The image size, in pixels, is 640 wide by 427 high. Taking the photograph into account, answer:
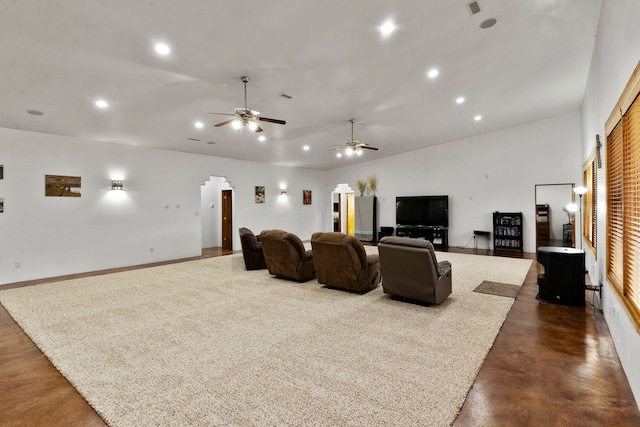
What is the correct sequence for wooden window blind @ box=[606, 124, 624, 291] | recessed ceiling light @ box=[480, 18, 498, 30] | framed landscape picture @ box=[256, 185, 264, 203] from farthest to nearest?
framed landscape picture @ box=[256, 185, 264, 203]
recessed ceiling light @ box=[480, 18, 498, 30]
wooden window blind @ box=[606, 124, 624, 291]

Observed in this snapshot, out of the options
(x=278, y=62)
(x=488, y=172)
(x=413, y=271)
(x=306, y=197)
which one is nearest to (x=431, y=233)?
(x=488, y=172)

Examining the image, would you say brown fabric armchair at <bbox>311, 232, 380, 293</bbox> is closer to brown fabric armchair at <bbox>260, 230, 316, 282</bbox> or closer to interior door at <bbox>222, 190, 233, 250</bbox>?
brown fabric armchair at <bbox>260, 230, 316, 282</bbox>

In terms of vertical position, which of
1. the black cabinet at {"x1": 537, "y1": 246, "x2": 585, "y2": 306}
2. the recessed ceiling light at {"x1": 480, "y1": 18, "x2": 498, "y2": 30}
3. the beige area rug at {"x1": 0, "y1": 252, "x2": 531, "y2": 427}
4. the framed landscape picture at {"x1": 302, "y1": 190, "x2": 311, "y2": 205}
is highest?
the recessed ceiling light at {"x1": 480, "y1": 18, "x2": 498, "y2": 30}

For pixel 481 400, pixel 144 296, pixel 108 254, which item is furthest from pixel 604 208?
pixel 108 254

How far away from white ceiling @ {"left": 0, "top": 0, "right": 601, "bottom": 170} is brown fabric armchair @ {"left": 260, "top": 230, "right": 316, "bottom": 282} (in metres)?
2.48

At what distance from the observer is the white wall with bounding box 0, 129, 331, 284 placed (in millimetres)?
6078

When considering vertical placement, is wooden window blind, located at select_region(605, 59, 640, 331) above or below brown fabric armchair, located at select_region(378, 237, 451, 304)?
above

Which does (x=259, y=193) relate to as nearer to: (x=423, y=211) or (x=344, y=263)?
(x=423, y=211)

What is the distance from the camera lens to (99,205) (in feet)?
23.6

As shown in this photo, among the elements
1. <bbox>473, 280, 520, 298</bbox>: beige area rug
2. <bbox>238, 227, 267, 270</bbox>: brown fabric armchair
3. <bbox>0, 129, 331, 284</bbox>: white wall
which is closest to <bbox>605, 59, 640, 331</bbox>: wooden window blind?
<bbox>473, 280, 520, 298</bbox>: beige area rug

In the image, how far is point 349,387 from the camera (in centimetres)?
237

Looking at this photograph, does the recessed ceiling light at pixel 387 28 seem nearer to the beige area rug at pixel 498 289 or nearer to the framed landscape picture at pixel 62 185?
the beige area rug at pixel 498 289

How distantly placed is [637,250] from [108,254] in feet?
29.1

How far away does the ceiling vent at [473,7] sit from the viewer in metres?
3.46
